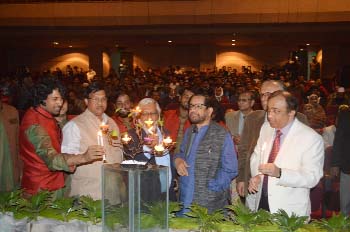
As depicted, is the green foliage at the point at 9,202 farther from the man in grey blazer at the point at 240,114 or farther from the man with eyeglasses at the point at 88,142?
the man in grey blazer at the point at 240,114

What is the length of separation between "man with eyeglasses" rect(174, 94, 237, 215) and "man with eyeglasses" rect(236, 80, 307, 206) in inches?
18.3

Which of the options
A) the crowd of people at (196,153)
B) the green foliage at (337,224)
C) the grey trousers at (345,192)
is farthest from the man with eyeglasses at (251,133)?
the grey trousers at (345,192)

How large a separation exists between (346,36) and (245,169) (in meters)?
20.2

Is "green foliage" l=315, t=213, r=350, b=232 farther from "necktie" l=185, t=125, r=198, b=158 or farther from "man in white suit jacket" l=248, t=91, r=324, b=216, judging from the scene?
"necktie" l=185, t=125, r=198, b=158

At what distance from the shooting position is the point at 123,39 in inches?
1008

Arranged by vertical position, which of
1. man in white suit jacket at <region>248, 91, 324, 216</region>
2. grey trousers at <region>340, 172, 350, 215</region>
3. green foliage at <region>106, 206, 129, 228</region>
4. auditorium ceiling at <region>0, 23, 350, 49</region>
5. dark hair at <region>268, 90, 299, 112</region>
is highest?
auditorium ceiling at <region>0, 23, 350, 49</region>

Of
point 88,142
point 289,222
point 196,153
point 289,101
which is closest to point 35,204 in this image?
point 88,142

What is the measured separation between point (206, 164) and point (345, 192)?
7.73 ft

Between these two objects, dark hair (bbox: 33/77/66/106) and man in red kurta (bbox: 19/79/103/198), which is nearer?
man in red kurta (bbox: 19/79/103/198)

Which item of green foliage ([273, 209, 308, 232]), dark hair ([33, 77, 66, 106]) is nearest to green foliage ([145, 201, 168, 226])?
green foliage ([273, 209, 308, 232])

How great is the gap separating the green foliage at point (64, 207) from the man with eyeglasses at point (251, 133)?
5.76 feet

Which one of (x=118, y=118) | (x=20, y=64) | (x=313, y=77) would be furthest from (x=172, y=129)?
(x=20, y=64)

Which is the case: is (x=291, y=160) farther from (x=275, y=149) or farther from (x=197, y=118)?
(x=197, y=118)

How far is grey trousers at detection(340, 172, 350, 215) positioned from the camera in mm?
6285
